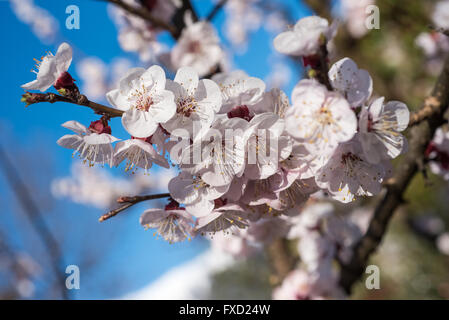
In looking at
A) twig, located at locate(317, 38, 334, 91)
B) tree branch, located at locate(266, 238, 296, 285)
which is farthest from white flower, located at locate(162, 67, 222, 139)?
tree branch, located at locate(266, 238, 296, 285)

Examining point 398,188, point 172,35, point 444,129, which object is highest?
point 172,35

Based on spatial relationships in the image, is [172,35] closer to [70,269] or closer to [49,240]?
[70,269]

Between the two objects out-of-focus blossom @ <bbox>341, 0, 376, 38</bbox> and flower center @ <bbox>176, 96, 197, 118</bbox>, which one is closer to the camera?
flower center @ <bbox>176, 96, 197, 118</bbox>

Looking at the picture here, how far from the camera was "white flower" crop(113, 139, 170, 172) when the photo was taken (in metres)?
0.69

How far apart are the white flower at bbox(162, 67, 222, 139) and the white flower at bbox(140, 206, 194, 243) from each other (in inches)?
9.2

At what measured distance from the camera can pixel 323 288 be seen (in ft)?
4.75

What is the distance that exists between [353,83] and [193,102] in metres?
0.37

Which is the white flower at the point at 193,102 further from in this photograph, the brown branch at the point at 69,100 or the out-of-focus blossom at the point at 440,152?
the out-of-focus blossom at the point at 440,152

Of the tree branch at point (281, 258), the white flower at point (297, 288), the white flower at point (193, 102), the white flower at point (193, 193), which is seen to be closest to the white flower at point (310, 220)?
the white flower at point (297, 288)

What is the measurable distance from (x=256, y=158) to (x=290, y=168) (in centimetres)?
9

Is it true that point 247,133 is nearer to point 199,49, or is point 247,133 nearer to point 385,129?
point 385,129

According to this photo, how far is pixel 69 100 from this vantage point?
0.73 metres

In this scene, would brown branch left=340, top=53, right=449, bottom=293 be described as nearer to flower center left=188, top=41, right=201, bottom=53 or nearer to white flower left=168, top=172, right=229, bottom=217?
white flower left=168, top=172, right=229, bottom=217

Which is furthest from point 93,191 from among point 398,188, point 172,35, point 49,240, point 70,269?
point 398,188
